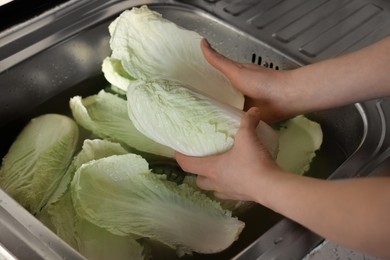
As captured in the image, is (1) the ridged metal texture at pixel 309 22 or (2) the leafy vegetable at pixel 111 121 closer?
(2) the leafy vegetable at pixel 111 121

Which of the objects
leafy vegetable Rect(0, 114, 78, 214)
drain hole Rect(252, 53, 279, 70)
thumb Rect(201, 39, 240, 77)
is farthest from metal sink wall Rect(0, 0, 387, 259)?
thumb Rect(201, 39, 240, 77)

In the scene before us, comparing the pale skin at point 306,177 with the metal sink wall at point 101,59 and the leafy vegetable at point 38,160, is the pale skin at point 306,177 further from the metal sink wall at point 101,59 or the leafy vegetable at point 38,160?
the leafy vegetable at point 38,160

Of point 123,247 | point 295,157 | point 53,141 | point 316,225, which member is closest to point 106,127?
point 53,141

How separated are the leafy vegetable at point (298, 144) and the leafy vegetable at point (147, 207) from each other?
8.2 inches

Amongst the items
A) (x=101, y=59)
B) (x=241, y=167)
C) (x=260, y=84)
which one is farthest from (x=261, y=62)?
(x=241, y=167)

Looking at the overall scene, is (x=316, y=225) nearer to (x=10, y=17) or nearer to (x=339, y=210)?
(x=339, y=210)

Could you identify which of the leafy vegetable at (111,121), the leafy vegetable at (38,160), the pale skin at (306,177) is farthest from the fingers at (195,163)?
the leafy vegetable at (38,160)

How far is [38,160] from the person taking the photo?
104 centimetres

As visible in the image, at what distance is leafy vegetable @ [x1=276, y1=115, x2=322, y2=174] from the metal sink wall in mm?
60

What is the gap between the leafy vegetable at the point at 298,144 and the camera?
42.2 inches

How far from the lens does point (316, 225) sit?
0.74m

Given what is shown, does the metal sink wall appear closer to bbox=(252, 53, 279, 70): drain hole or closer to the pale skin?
bbox=(252, 53, 279, 70): drain hole

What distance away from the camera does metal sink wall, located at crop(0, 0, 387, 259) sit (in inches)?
41.9

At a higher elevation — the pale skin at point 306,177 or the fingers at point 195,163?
the pale skin at point 306,177
